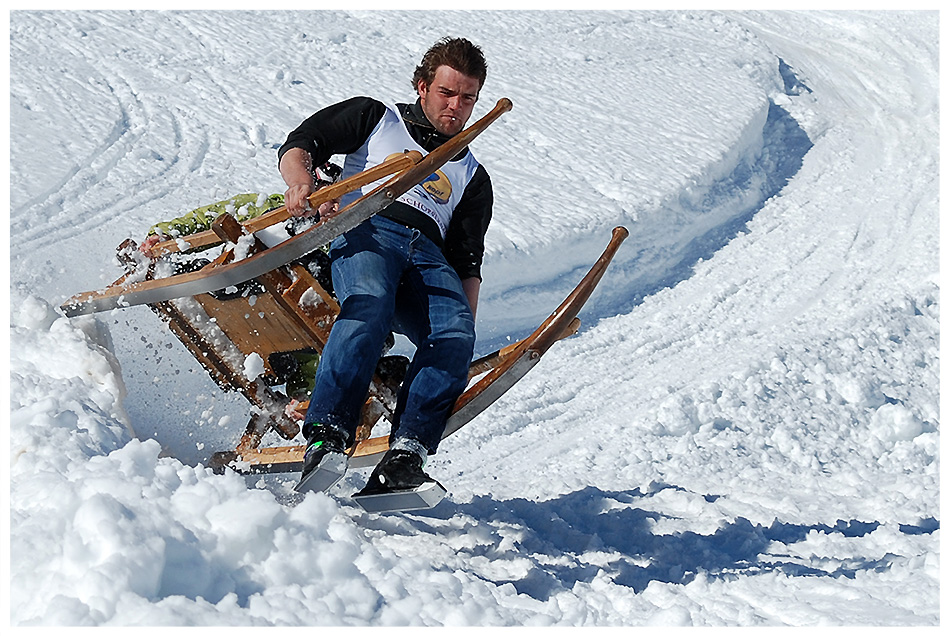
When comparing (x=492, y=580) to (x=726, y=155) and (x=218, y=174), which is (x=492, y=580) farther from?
(x=726, y=155)

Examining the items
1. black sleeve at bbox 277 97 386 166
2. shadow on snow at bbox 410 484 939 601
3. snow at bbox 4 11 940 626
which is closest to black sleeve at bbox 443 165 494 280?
black sleeve at bbox 277 97 386 166

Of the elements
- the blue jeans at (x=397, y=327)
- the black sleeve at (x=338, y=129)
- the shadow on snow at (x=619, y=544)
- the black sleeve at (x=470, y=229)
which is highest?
the black sleeve at (x=338, y=129)

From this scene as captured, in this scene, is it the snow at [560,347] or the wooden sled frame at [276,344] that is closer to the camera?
the snow at [560,347]

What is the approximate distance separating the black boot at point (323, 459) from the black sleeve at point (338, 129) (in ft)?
2.89

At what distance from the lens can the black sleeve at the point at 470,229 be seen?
2.98 m

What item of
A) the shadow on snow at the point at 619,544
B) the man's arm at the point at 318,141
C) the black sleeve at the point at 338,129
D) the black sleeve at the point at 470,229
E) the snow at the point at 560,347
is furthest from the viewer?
the black sleeve at the point at 470,229

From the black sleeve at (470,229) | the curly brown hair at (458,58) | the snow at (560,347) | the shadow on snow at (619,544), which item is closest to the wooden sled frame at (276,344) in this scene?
the snow at (560,347)

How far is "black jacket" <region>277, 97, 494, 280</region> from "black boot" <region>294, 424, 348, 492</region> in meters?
0.80

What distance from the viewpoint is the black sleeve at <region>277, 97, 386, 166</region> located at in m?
2.73

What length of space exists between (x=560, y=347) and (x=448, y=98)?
243cm

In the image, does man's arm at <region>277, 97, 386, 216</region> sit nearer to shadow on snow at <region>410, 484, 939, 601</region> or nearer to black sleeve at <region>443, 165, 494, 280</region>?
black sleeve at <region>443, 165, 494, 280</region>

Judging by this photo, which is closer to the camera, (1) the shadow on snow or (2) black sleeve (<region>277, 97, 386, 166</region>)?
(2) black sleeve (<region>277, 97, 386, 166</region>)

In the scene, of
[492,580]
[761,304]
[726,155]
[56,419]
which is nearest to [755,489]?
[492,580]

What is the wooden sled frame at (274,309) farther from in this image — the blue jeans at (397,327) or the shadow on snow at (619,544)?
the shadow on snow at (619,544)
